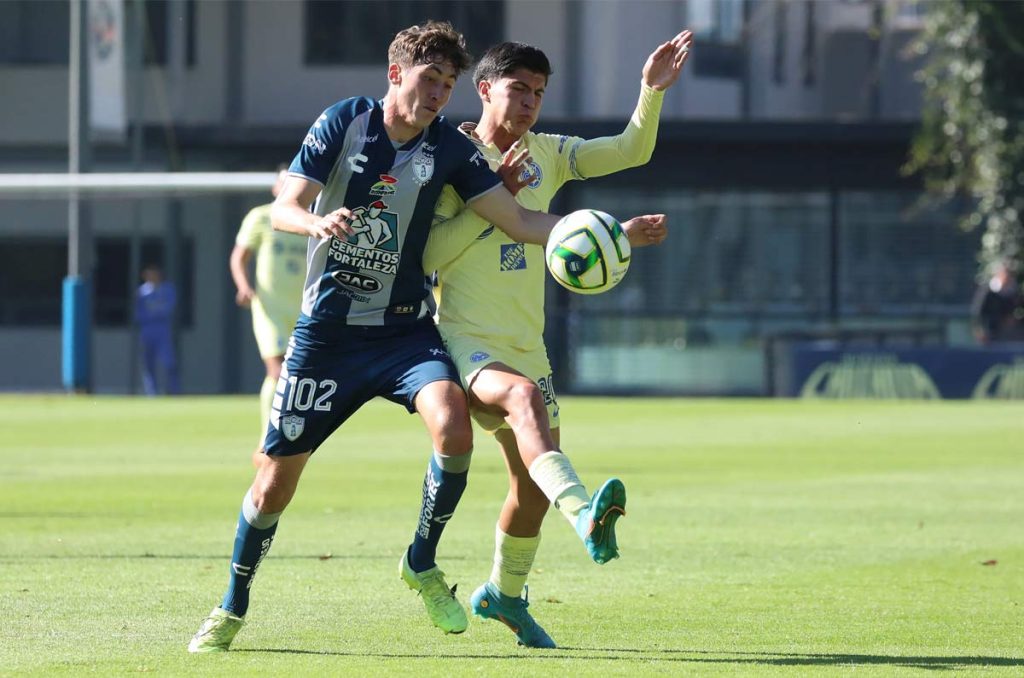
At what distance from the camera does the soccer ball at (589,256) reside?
6.48 m

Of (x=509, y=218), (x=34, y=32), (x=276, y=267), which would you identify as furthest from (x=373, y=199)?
(x=34, y=32)

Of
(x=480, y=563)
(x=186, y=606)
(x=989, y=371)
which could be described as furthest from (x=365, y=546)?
(x=989, y=371)

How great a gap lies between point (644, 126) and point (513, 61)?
1.97 feet

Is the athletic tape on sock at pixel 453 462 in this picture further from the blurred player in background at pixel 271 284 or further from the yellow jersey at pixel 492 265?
the blurred player in background at pixel 271 284

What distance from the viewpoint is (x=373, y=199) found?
670 centimetres

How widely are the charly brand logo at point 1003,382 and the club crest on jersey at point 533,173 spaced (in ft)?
70.7

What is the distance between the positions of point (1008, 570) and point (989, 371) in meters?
19.1

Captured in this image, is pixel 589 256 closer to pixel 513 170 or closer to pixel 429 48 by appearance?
pixel 513 170

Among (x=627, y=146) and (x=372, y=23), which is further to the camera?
(x=372, y=23)

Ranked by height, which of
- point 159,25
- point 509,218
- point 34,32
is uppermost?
point 159,25

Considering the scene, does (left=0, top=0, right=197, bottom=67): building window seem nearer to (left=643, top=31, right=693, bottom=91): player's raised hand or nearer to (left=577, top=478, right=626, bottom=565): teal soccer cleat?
(left=643, top=31, right=693, bottom=91): player's raised hand

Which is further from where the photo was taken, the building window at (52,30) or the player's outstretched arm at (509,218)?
the building window at (52,30)

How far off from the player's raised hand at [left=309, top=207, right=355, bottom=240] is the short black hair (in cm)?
110

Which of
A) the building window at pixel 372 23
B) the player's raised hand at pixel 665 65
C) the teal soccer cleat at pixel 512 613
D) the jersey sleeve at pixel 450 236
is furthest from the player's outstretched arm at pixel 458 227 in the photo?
the building window at pixel 372 23
